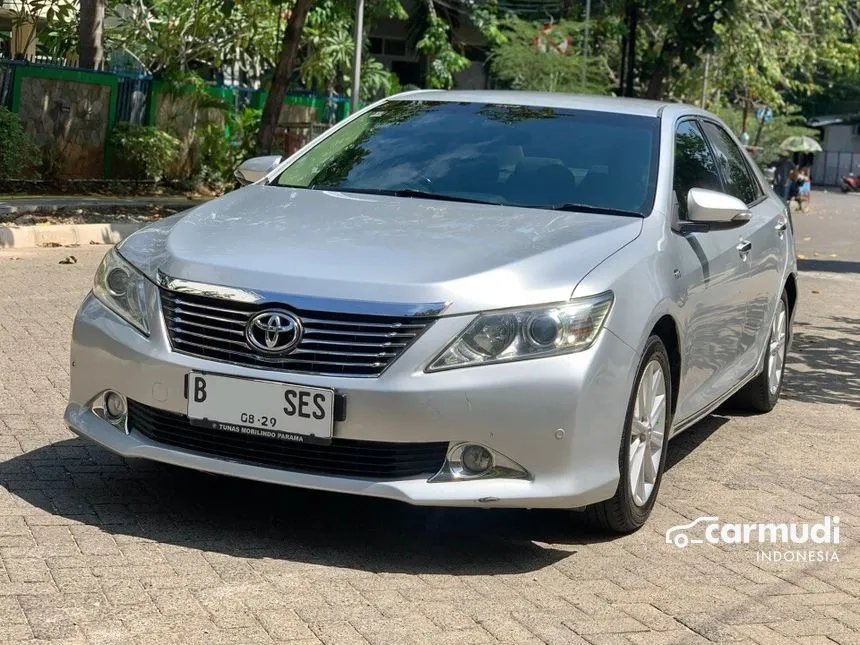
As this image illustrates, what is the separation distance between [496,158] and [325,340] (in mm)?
1737

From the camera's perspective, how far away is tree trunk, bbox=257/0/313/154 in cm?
1998

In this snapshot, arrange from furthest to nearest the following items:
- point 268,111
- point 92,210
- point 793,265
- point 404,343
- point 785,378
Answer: point 268,111, point 92,210, point 785,378, point 793,265, point 404,343

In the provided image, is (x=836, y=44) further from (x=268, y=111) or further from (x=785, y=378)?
(x=785, y=378)

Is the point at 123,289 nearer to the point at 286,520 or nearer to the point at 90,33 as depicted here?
the point at 286,520

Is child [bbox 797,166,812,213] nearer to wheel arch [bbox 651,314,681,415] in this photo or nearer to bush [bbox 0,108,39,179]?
bush [bbox 0,108,39,179]

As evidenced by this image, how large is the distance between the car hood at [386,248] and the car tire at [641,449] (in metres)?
0.45

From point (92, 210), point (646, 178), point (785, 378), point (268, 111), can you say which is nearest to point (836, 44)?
point (268, 111)

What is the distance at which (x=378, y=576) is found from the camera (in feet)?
15.3

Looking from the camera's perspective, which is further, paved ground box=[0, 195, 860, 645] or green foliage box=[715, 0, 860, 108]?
green foliage box=[715, 0, 860, 108]

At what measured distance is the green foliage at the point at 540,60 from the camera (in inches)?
1586

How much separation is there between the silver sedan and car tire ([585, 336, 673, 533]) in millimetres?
12

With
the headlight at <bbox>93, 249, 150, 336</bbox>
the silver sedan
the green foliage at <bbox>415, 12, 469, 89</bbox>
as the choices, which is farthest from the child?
the headlight at <bbox>93, 249, 150, 336</bbox>

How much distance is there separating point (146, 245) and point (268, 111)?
15.8 m


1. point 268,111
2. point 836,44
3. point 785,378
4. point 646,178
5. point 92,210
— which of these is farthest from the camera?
point 836,44
